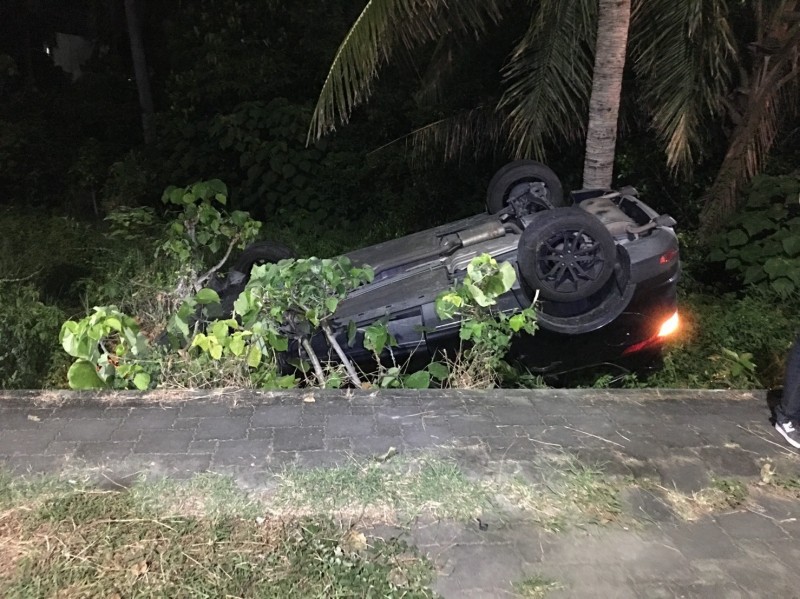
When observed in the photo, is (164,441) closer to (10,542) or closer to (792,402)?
(10,542)

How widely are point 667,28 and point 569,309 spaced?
332 cm

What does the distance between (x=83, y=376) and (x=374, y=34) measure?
124 inches

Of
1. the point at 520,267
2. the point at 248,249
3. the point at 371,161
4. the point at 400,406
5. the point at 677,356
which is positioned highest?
the point at 371,161

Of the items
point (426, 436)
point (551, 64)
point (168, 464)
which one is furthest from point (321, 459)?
point (551, 64)

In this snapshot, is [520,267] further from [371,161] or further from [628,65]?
[371,161]

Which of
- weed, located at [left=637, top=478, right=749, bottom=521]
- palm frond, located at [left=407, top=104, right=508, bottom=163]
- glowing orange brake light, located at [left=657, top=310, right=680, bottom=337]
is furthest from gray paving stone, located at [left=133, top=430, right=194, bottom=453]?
palm frond, located at [left=407, top=104, right=508, bottom=163]

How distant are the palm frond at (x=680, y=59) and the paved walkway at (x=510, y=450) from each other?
2918 mm

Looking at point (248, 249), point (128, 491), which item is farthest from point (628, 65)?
point (128, 491)

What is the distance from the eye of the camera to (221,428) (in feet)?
10.8

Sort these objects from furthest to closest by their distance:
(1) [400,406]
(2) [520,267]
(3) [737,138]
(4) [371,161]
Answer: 1. (4) [371,161]
2. (3) [737,138]
3. (2) [520,267]
4. (1) [400,406]

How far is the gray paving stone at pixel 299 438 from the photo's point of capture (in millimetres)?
3150

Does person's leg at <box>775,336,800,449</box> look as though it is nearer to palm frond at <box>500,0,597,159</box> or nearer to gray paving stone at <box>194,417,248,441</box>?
gray paving stone at <box>194,417,248,441</box>

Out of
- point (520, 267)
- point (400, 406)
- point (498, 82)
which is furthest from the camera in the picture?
point (498, 82)

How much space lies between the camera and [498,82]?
8133 mm
